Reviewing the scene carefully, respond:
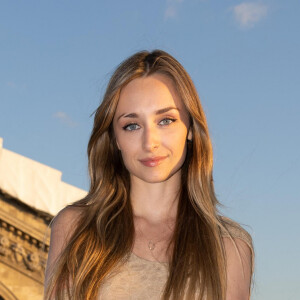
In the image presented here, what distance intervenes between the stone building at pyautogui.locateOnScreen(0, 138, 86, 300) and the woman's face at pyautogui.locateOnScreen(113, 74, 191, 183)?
1616 centimetres

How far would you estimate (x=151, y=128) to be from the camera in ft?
13.4

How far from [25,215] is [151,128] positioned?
56.3ft

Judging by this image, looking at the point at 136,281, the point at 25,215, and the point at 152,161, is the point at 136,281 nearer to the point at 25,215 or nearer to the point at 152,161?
the point at 152,161

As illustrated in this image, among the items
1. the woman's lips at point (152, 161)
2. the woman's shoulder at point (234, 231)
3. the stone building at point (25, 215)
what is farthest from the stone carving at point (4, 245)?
the woman's lips at point (152, 161)

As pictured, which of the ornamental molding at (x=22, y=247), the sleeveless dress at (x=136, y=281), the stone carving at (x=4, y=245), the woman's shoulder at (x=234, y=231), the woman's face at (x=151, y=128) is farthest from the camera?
the stone carving at (x=4, y=245)

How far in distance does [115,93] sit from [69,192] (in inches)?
712

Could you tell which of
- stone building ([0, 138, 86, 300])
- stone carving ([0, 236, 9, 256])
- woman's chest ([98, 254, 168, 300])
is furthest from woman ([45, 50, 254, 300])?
stone carving ([0, 236, 9, 256])

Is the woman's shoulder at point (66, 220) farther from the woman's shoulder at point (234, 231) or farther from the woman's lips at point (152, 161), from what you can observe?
the woman's shoulder at point (234, 231)

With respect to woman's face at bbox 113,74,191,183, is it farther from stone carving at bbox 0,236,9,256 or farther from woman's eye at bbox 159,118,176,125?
stone carving at bbox 0,236,9,256

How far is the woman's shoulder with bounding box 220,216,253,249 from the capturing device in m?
4.22

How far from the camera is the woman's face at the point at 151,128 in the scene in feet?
13.4

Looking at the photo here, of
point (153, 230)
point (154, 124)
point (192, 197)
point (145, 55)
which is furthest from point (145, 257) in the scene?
point (145, 55)

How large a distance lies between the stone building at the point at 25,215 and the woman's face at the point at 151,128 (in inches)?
636

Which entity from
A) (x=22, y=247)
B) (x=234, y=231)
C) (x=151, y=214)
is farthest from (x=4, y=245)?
(x=234, y=231)
